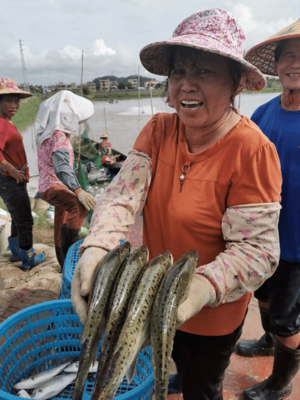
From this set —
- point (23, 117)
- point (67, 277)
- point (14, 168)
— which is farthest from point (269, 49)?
point (23, 117)

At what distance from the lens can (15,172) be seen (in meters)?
4.10

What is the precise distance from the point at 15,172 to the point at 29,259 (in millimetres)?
1391

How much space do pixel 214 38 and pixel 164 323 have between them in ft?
4.09

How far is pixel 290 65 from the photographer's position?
79.1 inches

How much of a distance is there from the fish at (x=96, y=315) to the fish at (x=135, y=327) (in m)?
0.13

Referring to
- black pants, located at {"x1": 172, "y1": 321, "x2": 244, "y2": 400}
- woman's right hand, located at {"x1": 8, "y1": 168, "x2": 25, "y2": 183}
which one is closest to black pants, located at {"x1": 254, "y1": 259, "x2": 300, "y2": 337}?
black pants, located at {"x1": 172, "y1": 321, "x2": 244, "y2": 400}

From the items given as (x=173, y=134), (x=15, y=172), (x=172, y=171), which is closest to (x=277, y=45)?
(x=173, y=134)

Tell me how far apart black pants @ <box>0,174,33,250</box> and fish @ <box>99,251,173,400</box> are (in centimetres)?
355

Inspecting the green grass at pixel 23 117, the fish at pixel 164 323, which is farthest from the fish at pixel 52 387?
the green grass at pixel 23 117

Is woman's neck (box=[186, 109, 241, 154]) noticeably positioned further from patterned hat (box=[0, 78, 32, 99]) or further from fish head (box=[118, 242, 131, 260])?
patterned hat (box=[0, 78, 32, 99])

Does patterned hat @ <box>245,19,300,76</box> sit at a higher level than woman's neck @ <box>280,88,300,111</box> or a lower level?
higher

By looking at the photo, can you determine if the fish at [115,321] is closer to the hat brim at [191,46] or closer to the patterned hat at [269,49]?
the hat brim at [191,46]

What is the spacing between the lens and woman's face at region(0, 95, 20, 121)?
4.10 meters

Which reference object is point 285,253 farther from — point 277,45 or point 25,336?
point 25,336
